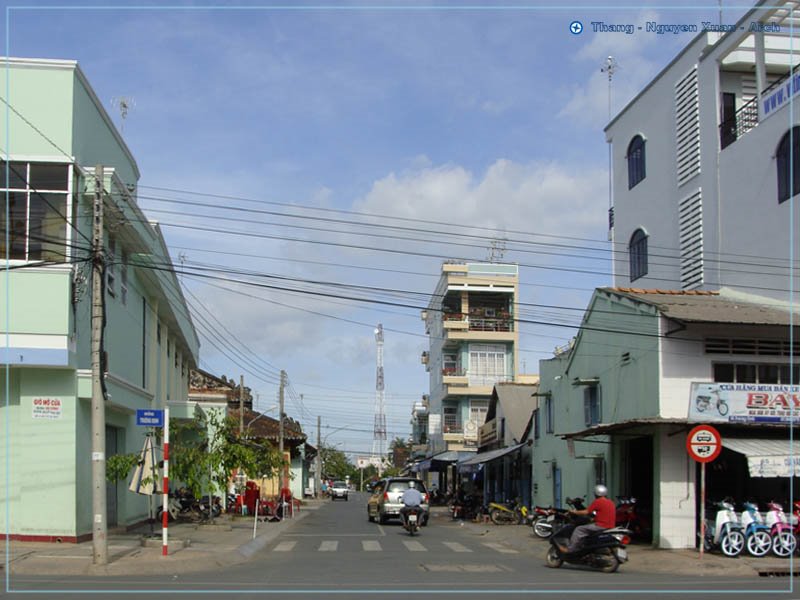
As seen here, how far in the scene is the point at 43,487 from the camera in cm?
2130

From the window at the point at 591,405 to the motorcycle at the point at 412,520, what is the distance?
620 centimetres

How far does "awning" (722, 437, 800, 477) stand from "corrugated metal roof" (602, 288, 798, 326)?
294 centimetres

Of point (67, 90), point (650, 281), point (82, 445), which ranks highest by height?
point (67, 90)

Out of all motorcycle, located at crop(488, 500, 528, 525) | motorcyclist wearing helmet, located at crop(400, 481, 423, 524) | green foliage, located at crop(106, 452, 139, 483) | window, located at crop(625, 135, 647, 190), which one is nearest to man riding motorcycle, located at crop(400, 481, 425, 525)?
motorcyclist wearing helmet, located at crop(400, 481, 423, 524)

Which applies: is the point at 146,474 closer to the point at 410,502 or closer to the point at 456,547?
the point at 456,547

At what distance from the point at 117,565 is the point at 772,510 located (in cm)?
1424

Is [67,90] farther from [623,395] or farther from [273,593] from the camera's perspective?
[623,395]

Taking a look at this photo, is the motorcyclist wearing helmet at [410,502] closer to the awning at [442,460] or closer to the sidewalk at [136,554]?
the sidewalk at [136,554]

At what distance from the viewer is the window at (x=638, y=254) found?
3828 centimetres

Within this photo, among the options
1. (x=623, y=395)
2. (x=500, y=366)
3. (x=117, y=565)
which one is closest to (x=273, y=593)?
(x=117, y=565)

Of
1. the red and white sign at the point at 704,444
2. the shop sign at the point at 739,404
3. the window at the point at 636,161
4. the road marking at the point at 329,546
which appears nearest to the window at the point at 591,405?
the shop sign at the point at 739,404

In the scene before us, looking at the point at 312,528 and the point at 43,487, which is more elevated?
the point at 43,487

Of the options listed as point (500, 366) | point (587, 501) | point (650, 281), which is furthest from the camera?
point (500, 366)

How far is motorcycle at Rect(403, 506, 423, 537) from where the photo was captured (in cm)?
2839
